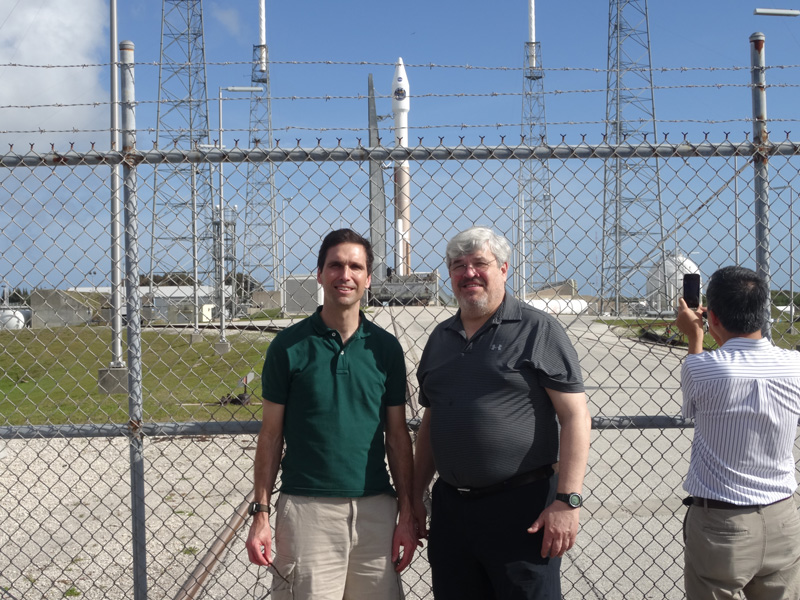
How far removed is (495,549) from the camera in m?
2.79

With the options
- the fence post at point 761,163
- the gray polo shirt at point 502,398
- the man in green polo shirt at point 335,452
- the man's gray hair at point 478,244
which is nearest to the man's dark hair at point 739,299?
the gray polo shirt at point 502,398

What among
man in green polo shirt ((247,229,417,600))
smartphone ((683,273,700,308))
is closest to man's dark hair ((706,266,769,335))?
smartphone ((683,273,700,308))

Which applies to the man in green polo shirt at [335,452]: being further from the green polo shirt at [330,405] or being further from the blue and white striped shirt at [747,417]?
the blue and white striped shirt at [747,417]

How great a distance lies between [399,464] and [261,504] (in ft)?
1.90

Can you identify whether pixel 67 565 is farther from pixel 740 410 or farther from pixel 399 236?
pixel 740 410

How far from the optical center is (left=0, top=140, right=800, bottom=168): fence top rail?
347 centimetres

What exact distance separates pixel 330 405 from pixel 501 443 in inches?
26.9

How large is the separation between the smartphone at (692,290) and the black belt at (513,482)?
1027mm

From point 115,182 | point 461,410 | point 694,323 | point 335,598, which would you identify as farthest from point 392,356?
point 115,182

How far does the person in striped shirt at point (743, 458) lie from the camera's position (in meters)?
2.65

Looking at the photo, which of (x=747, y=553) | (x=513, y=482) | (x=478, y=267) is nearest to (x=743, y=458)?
(x=747, y=553)

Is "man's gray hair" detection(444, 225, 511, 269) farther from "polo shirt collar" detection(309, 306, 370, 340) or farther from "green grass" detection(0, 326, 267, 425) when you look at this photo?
"green grass" detection(0, 326, 267, 425)

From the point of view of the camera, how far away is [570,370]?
278cm

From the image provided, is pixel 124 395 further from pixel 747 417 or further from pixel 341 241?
pixel 747 417
